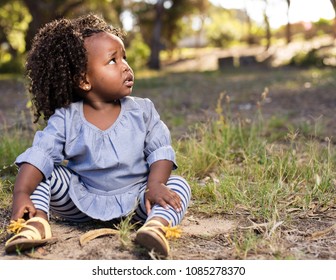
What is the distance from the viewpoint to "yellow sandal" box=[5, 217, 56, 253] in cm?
222

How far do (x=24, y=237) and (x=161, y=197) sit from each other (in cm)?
59

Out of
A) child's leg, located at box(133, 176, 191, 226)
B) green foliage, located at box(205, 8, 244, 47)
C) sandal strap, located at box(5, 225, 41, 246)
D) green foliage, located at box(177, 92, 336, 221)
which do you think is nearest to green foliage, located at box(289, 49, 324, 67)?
green foliage, located at box(177, 92, 336, 221)

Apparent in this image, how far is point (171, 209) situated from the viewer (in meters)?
2.43

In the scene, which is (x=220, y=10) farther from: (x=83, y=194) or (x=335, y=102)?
(x=83, y=194)

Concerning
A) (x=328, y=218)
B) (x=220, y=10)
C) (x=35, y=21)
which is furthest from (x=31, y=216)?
(x=220, y=10)

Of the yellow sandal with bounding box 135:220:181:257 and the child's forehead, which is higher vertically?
the child's forehead

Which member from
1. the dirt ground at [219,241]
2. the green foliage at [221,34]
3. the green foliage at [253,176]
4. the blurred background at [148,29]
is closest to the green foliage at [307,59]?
the blurred background at [148,29]

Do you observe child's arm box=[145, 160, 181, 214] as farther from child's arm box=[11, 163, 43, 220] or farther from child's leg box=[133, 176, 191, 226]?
child's arm box=[11, 163, 43, 220]

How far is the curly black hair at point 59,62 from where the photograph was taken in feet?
8.82

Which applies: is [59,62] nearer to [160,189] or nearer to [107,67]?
[107,67]

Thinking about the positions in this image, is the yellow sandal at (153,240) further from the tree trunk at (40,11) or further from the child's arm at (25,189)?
the tree trunk at (40,11)

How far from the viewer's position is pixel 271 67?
55.8ft

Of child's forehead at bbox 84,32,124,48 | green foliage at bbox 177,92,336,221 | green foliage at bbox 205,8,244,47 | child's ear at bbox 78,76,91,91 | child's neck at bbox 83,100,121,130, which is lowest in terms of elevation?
green foliage at bbox 205,8,244,47
